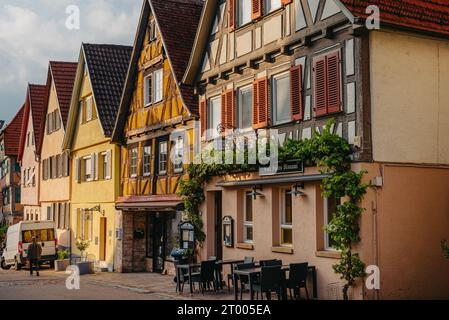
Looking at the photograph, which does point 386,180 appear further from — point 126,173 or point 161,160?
point 126,173

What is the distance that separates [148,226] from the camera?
26.9 meters

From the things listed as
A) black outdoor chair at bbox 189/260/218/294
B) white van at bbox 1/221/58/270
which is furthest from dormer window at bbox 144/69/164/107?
white van at bbox 1/221/58/270

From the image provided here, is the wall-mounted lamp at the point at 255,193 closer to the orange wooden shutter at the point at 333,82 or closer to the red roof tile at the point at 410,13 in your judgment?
the orange wooden shutter at the point at 333,82

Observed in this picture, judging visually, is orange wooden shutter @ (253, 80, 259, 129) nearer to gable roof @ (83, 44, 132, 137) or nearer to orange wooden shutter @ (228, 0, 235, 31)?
orange wooden shutter @ (228, 0, 235, 31)

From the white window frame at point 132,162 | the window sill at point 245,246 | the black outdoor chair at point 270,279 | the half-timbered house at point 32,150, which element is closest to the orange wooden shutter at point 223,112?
the window sill at point 245,246

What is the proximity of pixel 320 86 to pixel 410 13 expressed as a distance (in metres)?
2.50

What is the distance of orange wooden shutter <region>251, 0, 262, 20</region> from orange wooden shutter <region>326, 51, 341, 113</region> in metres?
3.42

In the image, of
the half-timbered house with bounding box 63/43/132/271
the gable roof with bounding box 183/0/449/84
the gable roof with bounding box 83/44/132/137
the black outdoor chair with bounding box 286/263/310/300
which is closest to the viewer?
the gable roof with bounding box 183/0/449/84

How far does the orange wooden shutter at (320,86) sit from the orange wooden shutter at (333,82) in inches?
5.1

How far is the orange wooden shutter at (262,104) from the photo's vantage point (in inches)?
701

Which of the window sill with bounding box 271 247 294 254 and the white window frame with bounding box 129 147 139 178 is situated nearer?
the window sill with bounding box 271 247 294 254

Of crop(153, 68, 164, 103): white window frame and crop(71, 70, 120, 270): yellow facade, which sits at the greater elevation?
crop(153, 68, 164, 103): white window frame

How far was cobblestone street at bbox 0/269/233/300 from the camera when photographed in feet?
56.7

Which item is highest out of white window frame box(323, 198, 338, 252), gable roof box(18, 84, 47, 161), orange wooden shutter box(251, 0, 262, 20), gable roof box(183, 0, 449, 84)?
gable roof box(18, 84, 47, 161)
